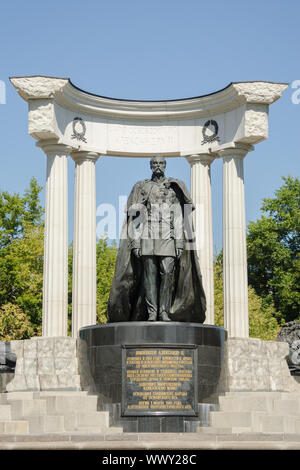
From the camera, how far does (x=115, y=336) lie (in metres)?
23.5

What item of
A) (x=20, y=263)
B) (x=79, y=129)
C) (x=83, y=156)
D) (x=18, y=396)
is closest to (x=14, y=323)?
(x=20, y=263)

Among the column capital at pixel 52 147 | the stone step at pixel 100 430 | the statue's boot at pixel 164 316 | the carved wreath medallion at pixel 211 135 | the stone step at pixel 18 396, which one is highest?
the carved wreath medallion at pixel 211 135

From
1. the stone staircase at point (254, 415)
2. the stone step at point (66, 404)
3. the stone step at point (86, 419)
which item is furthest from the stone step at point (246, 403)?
the stone step at point (66, 404)

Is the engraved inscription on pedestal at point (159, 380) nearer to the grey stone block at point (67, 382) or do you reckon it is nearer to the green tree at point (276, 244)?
the grey stone block at point (67, 382)

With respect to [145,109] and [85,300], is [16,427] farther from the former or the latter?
[145,109]

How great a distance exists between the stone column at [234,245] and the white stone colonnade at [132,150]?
0.05 m

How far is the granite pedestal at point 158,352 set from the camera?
22.2 metres

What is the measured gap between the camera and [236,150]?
4084cm

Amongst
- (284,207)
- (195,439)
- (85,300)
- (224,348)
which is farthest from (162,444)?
(284,207)

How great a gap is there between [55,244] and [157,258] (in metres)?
14.8

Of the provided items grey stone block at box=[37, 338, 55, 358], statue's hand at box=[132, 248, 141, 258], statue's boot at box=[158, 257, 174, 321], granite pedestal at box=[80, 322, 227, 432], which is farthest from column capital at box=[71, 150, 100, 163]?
granite pedestal at box=[80, 322, 227, 432]

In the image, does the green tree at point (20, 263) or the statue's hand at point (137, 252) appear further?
the green tree at point (20, 263)

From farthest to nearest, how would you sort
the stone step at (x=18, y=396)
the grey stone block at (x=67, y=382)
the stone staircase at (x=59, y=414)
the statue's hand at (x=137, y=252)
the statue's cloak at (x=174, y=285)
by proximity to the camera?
1. the grey stone block at (x=67, y=382)
2. the statue's cloak at (x=174, y=285)
3. the statue's hand at (x=137, y=252)
4. the stone step at (x=18, y=396)
5. the stone staircase at (x=59, y=414)

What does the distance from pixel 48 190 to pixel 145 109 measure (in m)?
7.67
